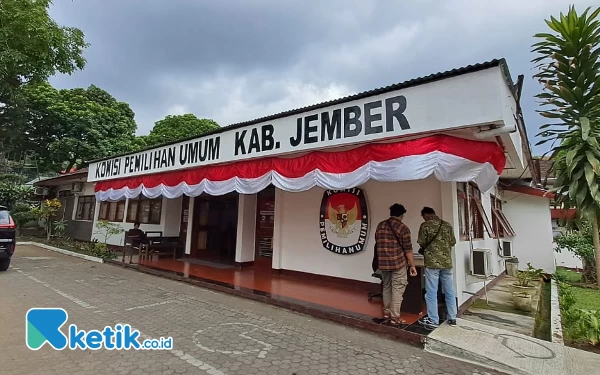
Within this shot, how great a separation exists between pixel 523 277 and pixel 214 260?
27.0ft

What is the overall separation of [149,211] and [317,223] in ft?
26.2

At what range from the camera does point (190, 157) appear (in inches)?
323

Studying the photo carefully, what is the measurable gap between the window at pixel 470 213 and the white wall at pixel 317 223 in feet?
2.15

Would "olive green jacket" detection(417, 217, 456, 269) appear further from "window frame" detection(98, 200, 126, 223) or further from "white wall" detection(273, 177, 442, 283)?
"window frame" detection(98, 200, 126, 223)

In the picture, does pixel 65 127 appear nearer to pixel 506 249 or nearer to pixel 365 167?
pixel 365 167

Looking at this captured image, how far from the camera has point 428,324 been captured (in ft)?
14.0

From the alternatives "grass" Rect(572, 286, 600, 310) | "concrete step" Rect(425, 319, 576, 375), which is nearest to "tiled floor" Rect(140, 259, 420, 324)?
"concrete step" Rect(425, 319, 576, 375)

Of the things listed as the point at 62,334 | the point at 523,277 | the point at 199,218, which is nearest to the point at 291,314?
the point at 62,334

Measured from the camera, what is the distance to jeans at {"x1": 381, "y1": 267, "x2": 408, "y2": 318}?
14.6ft

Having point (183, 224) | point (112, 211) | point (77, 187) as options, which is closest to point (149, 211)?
point (183, 224)

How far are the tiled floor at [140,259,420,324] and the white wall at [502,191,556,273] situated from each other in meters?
7.41

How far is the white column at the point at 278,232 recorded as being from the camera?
8.00 m

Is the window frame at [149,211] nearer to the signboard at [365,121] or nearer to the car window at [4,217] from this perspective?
the car window at [4,217]

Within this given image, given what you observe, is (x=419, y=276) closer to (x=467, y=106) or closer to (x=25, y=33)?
(x=467, y=106)
